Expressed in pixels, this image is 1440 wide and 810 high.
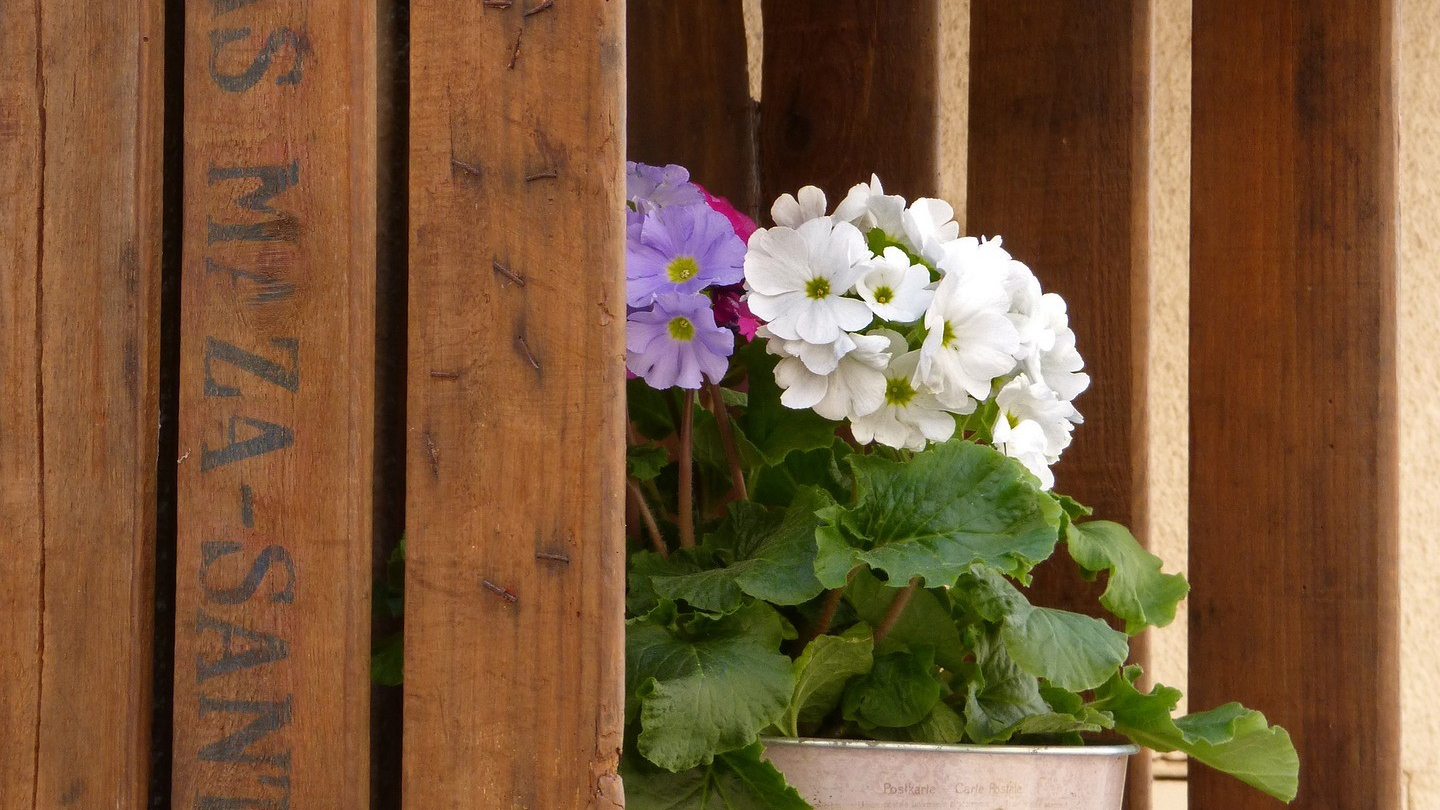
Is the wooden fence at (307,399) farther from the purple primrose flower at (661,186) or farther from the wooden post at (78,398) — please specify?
the purple primrose flower at (661,186)

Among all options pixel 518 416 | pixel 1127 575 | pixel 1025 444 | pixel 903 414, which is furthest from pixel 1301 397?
pixel 518 416

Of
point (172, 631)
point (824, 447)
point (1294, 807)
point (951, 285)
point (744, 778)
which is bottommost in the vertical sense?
point (1294, 807)

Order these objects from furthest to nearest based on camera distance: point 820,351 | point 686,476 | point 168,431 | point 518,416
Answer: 1. point 686,476
2. point 820,351
3. point 168,431
4. point 518,416

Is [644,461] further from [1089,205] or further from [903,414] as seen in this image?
[1089,205]

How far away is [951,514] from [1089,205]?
60 cm

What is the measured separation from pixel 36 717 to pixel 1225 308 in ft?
4.50

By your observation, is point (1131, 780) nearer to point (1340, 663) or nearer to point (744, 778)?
point (1340, 663)

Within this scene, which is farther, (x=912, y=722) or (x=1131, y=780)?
(x=1131, y=780)

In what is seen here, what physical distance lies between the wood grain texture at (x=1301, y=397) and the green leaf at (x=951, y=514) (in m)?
0.58

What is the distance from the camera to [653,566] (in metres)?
1.23

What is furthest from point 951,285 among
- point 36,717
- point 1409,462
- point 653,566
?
point 1409,462

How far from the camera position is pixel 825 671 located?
117 centimetres

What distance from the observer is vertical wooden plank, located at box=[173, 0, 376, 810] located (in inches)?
38.6

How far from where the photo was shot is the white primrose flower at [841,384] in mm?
1190
